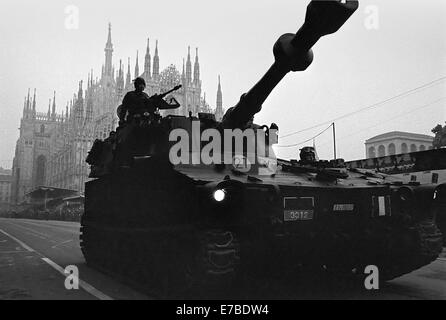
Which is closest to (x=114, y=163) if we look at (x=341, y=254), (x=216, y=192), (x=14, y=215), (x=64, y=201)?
(x=216, y=192)

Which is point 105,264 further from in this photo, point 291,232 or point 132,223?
point 291,232

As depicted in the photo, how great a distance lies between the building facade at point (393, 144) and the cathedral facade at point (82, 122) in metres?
16.5

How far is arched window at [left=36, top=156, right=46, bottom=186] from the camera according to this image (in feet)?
293

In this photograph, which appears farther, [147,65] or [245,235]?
[147,65]

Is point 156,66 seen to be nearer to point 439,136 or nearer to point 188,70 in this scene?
point 188,70

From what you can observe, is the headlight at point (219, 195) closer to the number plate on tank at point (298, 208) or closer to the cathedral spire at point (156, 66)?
the number plate on tank at point (298, 208)

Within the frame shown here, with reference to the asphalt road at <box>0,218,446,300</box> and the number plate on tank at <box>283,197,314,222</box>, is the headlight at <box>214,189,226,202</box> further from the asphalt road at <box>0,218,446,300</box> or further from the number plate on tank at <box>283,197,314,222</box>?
the asphalt road at <box>0,218,446,300</box>

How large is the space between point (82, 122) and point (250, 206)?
66435 millimetres

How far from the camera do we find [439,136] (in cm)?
2845

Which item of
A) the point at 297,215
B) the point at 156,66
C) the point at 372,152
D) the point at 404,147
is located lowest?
the point at 297,215

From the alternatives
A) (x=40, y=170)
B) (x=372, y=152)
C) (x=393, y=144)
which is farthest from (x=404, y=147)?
(x=40, y=170)

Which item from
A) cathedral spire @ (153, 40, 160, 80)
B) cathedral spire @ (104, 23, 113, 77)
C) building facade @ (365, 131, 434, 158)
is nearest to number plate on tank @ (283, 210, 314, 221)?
building facade @ (365, 131, 434, 158)

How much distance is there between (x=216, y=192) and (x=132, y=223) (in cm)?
236

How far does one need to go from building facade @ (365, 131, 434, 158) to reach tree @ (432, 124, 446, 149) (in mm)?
12647
